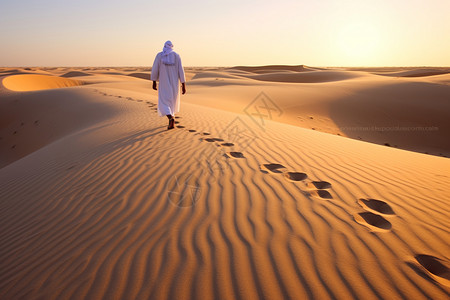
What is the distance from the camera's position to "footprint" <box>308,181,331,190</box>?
2781 millimetres

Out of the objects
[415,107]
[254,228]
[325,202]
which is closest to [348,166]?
[325,202]

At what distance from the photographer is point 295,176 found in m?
3.09

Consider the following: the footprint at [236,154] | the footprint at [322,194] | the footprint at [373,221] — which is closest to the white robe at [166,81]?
the footprint at [236,154]

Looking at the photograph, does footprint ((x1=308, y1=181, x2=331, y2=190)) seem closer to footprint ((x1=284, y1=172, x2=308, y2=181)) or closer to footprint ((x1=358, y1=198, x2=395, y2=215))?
footprint ((x1=284, y1=172, x2=308, y2=181))

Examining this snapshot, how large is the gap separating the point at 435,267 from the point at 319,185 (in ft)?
4.22

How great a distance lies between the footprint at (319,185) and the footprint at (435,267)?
1.12 meters

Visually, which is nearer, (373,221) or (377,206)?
(373,221)

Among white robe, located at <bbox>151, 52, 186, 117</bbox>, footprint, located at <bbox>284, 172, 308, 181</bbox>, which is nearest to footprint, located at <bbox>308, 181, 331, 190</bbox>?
footprint, located at <bbox>284, 172, 308, 181</bbox>

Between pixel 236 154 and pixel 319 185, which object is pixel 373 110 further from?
pixel 319 185

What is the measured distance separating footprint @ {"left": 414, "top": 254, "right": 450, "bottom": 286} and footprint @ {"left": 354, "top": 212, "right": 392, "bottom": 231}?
33 cm

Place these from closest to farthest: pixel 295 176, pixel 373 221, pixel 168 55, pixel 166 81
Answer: pixel 373 221
pixel 295 176
pixel 168 55
pixel 166 81

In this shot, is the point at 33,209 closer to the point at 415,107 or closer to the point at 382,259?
the point at 382,259

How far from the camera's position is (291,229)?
201 centimetres

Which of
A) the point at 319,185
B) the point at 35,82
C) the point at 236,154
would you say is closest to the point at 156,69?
the point at 236,154
